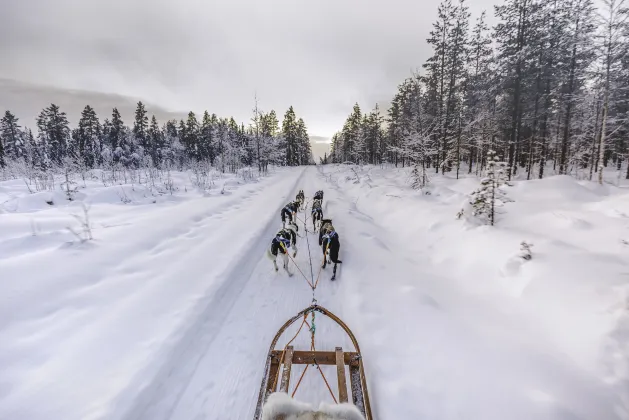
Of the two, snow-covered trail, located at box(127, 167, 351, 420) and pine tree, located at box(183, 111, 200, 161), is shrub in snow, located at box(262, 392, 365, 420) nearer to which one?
snow-covered trail, located at box(127, 167, 351, 420)

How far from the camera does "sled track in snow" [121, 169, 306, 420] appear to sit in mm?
2660

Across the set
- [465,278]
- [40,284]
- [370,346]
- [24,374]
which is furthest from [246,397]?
[465,278]

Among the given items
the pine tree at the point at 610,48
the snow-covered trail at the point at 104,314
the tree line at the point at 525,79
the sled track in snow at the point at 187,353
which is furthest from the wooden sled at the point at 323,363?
the pine tree at the point at 610,48

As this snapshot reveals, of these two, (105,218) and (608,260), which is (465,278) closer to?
(608,260)

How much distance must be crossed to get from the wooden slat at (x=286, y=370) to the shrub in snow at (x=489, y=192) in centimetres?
643

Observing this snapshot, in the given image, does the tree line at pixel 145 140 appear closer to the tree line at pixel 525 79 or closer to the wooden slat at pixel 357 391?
the tree line at pixel 525 79

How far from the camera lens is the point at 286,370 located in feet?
8.43

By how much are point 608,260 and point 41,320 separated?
338 inches

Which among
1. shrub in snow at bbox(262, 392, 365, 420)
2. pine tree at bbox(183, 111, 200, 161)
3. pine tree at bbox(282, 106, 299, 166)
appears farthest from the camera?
pine tree at bbox(282, 106, 299, 166)

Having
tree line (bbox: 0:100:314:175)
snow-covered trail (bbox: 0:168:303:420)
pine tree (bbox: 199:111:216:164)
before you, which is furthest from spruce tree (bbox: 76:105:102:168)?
snow-covered trail (bbox: 0:168:303:420)

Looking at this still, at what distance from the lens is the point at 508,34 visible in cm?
1741

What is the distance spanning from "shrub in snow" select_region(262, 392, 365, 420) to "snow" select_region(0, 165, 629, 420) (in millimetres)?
1114

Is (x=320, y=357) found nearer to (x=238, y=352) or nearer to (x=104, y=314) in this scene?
(x=238, y=352)

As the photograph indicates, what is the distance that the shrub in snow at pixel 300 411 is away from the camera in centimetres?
177
